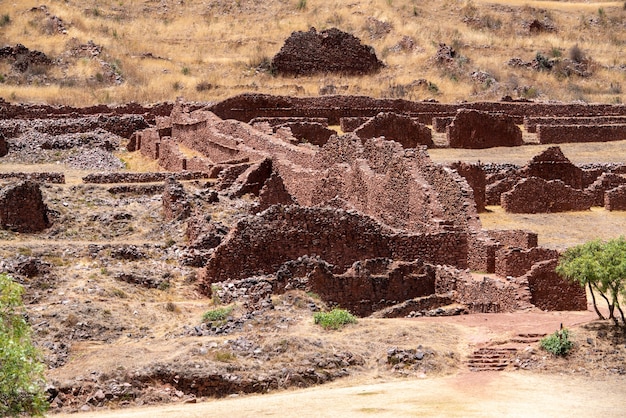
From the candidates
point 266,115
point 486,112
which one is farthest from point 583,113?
point 266,115

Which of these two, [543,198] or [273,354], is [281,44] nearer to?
[543,198]

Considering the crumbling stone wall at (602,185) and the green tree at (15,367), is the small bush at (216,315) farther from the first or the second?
the crumbling stone wall at (602,185)

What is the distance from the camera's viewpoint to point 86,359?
2141 cm

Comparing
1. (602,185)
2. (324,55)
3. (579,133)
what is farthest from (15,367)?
(324,55)

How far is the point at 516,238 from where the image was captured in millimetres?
33438

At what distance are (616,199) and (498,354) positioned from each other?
80.6ft

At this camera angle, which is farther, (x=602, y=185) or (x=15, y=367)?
(x=602, y=185)

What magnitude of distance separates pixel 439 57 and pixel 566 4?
25144 mm

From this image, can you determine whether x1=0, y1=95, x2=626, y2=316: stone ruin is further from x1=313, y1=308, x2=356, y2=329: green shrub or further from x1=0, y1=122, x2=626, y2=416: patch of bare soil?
x1=313, y1=308, x2=356, y2=329: green shrub

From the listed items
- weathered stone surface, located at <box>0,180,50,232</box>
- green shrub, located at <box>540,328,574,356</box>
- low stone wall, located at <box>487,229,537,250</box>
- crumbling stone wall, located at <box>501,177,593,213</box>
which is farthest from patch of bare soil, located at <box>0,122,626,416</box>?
crumbling stone wall, located at <box>501,177,593,213</box>

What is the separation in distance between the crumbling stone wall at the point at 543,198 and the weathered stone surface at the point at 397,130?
8.90 m

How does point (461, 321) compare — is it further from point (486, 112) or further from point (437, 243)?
point (486, 112)

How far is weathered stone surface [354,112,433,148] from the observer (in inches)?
2023

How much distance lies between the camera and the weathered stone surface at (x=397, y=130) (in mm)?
51384
